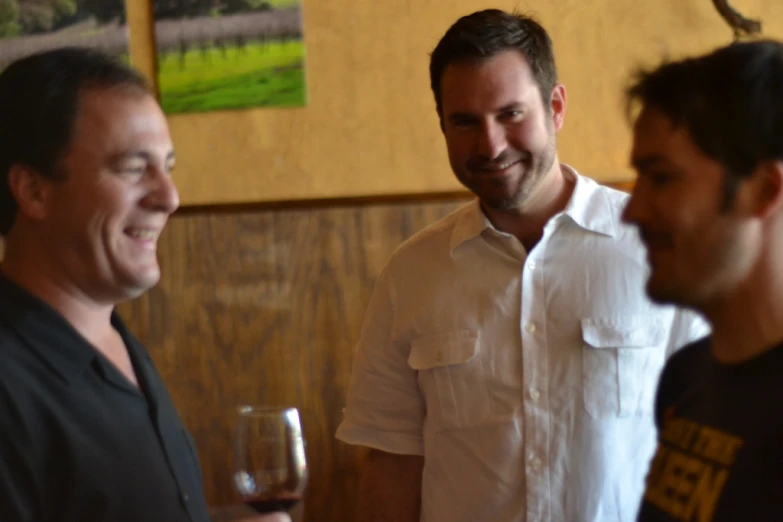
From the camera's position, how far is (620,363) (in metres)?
1.59

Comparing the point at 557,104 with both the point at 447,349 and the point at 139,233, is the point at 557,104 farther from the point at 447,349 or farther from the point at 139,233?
the point at 139,233

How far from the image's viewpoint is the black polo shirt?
1057mm

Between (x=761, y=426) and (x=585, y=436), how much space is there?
68cm

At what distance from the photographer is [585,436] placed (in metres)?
1.57

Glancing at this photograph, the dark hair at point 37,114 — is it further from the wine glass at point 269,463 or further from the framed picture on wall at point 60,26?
the framed picture on wall at point 60,26

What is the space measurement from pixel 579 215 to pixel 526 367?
1.02ft

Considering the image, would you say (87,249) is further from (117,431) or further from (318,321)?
(318,321)

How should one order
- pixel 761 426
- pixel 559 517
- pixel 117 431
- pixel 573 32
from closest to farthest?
pixel 761 426
pixel 117 431
pixel 559 517
pixel 573 32

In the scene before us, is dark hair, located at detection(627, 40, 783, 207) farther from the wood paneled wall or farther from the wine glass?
the wood paneled wall

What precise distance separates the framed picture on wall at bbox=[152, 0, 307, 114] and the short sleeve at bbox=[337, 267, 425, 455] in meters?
0.98

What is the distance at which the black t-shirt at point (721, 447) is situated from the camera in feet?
2.89

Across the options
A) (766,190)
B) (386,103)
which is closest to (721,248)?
(766,190)

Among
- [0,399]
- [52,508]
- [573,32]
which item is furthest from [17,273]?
[573,32]

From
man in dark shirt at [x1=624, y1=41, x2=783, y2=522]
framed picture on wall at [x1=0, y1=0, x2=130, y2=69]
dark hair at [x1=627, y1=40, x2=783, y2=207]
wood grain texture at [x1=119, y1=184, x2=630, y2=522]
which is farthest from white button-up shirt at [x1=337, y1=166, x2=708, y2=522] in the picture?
framed picture on wall at [x1=0, y1=0, x2=130, y2=69]
